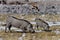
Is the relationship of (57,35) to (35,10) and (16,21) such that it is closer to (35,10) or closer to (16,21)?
(16,21)

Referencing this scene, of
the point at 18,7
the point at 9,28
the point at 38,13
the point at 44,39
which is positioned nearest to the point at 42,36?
the point at 44,39

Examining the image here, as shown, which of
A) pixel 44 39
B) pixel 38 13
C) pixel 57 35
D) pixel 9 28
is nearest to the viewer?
pixel 44 39

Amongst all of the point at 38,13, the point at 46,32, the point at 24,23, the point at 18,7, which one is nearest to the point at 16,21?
the point at 24,23

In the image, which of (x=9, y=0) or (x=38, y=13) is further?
(x=9, y=0)

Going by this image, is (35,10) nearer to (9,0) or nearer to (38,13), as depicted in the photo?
(38,13)

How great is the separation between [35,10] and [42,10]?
900 mm

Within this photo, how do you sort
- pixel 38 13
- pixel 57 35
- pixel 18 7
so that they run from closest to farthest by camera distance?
pixel 57 35, pixel 38 13, pixel 18 7

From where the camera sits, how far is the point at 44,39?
15852 mm

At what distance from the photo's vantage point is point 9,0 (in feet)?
140

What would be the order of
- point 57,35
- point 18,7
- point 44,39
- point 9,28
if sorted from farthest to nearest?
point 18,7 < point 9,28 < point 57,35 < point 44,39

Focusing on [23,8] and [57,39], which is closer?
[57,39]

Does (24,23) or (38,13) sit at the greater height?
(24,23)

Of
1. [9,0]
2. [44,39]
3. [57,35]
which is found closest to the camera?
[44,39]

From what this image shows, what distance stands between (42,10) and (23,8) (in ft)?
7.39
